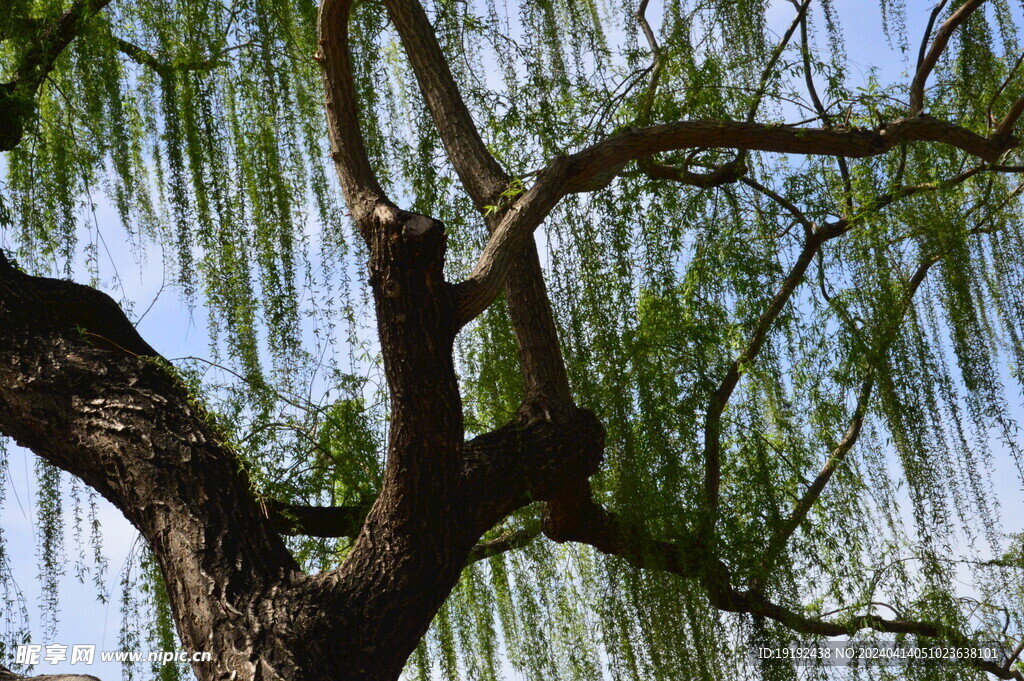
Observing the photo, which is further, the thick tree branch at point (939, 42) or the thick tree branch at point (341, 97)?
the thick tree branch at point (939, 42)

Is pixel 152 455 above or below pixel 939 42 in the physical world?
below

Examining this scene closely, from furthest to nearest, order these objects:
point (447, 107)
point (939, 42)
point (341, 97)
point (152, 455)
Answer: point (939, 42) → point (447, 107) → point (341, 97) → point (152, 455)

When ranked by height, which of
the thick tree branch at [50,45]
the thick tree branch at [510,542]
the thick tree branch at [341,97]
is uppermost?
the thick tree branch at [50,45]

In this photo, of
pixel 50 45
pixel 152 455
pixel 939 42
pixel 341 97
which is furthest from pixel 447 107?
pixel 939 42

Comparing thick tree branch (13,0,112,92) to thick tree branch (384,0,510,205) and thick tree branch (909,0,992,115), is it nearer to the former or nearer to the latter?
thick tree branch (384,0,510,205)

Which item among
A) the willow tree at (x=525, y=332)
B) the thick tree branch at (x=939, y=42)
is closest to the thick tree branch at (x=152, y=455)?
the willow tree at (x=525, y=332)

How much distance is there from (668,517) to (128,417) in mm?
1438

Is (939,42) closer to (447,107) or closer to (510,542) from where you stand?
(447,107)

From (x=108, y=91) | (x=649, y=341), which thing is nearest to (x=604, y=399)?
(x=649, y=341)

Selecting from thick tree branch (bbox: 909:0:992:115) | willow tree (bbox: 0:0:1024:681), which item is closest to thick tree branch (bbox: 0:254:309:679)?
willow tree (bbox: 0:0:1024:681)

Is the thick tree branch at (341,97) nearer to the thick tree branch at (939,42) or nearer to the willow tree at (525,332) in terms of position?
the willow tree at (525,332)

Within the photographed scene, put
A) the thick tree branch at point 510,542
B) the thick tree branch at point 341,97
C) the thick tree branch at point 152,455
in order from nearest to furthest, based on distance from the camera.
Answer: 1. the thick tree branch at point 152,455
2. the thick tree branch at point 341,97
3. the thick tree branch at point 510,542

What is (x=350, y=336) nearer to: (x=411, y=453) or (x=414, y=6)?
(x=411, y=453)

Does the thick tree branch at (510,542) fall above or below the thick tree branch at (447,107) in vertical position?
below
